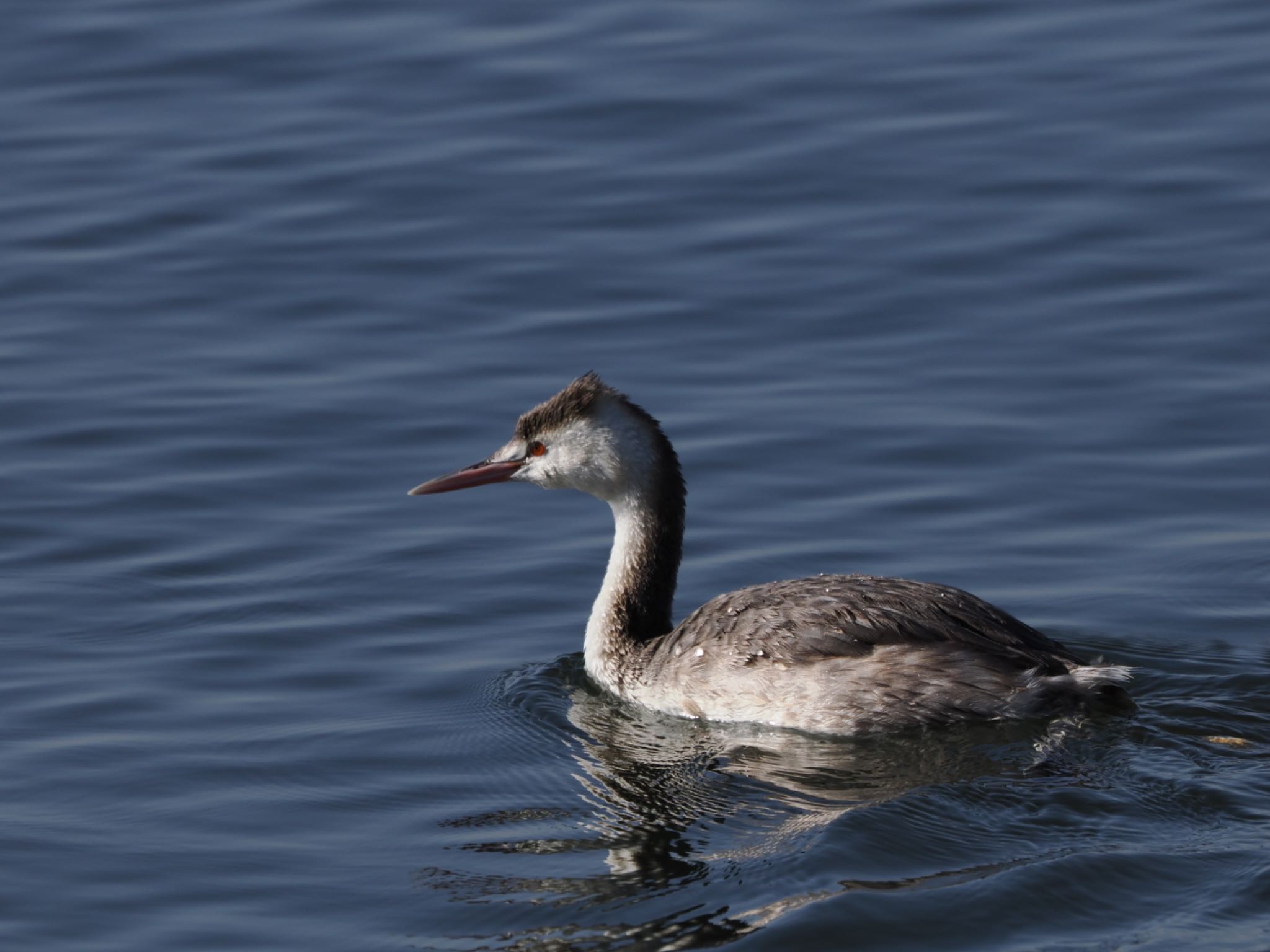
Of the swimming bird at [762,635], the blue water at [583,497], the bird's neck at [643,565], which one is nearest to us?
the blue water at [583,497]

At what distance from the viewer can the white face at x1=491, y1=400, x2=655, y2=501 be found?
10594 millimetres

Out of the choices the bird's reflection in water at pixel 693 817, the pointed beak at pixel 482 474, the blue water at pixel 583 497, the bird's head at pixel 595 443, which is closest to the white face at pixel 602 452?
the bird's head at pixel 595 443

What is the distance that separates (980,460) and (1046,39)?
20.6 feet

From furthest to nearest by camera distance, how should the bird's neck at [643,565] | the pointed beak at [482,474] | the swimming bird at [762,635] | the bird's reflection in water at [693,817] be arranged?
the pointed beak at [482,474] → the bird's neck at [643,565] → the swimming bird at [762,635] → the bird's reflection in water at [693,817]

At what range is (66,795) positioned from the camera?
905 centimetres

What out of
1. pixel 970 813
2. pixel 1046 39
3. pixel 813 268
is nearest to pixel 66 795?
pixel 970 813

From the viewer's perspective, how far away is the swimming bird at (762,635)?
9312 mm

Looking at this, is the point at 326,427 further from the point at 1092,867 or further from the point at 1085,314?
the point at 1092,867

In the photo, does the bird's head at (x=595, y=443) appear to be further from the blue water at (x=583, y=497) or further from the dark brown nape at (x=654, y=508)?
the blue water at (x=583, y=497)

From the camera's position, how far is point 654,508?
10.6m

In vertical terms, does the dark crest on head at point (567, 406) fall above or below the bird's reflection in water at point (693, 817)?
above

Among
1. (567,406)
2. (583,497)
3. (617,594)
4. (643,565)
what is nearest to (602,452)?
(567,406)

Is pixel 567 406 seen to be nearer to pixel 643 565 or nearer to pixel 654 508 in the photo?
pixel 654 508

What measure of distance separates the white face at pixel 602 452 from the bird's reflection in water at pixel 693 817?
102 cm
